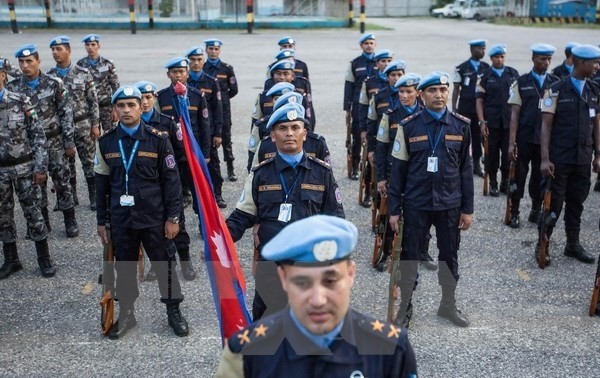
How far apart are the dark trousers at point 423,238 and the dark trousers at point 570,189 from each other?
Answer: 1.91m

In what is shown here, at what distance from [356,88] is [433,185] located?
17.3ft

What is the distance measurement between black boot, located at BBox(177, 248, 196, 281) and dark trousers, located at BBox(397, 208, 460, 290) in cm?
231

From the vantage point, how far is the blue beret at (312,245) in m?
2.29

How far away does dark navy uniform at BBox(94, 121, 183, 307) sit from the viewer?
5.61 metres

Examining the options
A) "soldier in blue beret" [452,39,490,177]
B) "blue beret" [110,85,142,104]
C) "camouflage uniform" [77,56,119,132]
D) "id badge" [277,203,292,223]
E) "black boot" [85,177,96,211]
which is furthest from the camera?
"soldier in blue beret" [452,39,490,177]

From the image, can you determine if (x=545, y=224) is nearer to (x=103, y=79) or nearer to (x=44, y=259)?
(x=44, y=259)

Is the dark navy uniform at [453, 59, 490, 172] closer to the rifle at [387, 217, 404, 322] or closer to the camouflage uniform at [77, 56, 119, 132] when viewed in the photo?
the rifle at [387, 217, 404, 322]

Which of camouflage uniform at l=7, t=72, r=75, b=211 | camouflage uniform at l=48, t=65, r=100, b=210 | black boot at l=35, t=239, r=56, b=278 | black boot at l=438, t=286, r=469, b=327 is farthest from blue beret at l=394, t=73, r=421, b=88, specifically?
camouflage uniform at l=48, t=65, r=100, b=210

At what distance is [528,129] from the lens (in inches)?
328

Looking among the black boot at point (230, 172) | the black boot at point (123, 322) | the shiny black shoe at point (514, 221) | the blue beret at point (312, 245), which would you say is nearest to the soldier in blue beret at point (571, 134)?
the shiny black shoe at point (514, 221)

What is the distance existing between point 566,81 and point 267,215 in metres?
4.01

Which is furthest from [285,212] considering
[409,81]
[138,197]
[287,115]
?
[409,81]

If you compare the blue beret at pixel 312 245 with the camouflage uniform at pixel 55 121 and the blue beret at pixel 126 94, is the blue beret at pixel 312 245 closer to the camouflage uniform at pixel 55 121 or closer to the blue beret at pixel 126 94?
the blue beret at pixel 126 94

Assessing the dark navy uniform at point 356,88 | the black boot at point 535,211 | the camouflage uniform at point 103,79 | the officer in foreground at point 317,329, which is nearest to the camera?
the officer in foreground at point 317,329
